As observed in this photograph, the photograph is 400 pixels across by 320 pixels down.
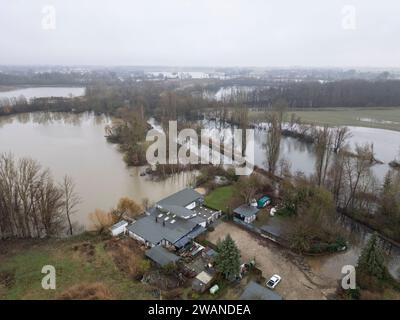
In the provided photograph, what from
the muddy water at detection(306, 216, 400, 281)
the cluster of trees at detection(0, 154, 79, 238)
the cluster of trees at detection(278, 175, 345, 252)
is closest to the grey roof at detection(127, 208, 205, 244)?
the cluster of trees at detection(0, 154, 79, 238)

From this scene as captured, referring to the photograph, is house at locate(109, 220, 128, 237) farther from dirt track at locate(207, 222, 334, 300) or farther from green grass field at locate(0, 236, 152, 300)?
dirt track at locate(207, 222, 334, 300)

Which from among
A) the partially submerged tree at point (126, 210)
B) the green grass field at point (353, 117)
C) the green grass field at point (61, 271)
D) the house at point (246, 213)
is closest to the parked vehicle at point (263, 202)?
the house at point (246, 213)

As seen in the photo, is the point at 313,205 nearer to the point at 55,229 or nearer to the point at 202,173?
the point at 202,173

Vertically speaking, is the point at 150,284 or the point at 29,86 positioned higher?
the point at 29,86

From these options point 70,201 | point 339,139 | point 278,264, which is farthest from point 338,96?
point 70,201

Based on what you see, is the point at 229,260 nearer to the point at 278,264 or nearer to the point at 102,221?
the point at 278,264

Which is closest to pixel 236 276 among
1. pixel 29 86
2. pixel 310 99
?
pixel 310 99
